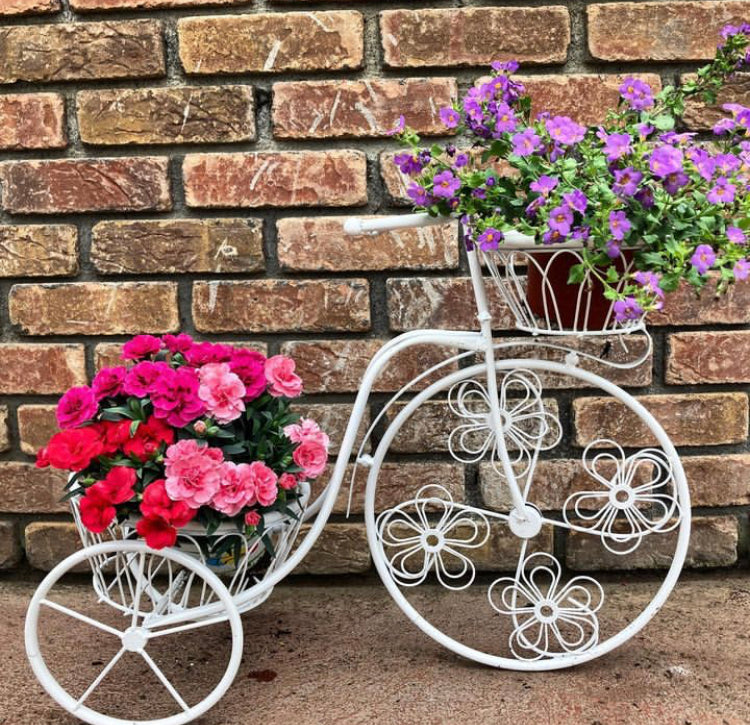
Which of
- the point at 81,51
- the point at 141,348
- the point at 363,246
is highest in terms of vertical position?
the point at 81,51

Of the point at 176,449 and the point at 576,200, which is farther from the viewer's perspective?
the point at 176,449

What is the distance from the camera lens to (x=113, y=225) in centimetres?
138

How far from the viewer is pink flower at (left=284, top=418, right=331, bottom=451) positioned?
114cm

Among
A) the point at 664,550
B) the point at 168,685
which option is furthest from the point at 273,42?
the point at 664,550

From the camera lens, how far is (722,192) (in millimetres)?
923

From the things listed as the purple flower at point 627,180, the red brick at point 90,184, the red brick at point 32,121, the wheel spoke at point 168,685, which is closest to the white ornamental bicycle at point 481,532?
the wheel spoke at point 168,685

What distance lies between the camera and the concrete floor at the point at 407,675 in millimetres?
1101

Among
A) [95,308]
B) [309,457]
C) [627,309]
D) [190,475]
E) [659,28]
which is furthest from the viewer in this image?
[95,308]

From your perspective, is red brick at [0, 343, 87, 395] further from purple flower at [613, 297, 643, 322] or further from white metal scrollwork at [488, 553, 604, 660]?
purple flower at [613, 297, 643, 322]

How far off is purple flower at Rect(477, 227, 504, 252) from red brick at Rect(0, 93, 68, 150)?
82 centimetres

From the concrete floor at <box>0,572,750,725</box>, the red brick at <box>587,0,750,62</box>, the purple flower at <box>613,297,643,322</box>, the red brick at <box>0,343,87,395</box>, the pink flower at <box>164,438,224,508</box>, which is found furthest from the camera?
the red brick at <box>0,343,87,395</box>

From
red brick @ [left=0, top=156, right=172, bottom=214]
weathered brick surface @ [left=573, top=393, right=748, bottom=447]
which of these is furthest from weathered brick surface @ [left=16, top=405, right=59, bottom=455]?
weathered brick surface @ [left=573, top=393, right=748, bottom=447]

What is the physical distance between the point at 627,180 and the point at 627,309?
6.1 inches

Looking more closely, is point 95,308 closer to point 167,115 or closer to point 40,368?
point 40,368
